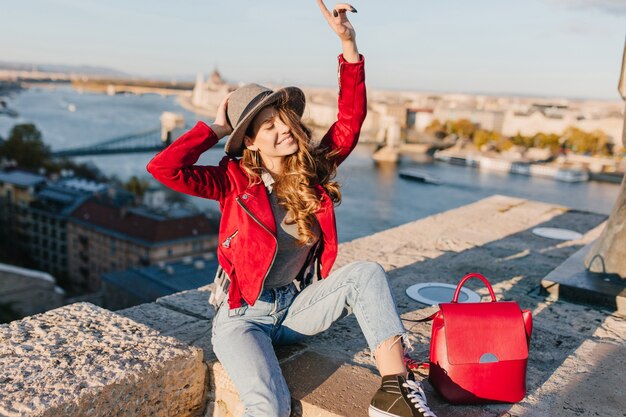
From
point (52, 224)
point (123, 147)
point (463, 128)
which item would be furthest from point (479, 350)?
point (463, 128)

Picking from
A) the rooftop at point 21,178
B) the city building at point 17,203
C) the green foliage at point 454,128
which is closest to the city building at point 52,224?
the city building at point 17,203

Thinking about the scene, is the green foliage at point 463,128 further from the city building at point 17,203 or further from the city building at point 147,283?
the city building at point 147,283

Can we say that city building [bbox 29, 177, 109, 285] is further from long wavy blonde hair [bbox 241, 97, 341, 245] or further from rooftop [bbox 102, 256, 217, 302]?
long wavy blonde hair [bbox 241, 97, 341, 245]

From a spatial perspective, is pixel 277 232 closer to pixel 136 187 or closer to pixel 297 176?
pixel 297 176

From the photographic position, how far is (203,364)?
1011 millimetres

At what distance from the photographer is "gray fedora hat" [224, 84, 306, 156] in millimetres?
955

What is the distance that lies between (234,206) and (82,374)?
33cm

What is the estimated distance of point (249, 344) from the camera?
3.12 ft

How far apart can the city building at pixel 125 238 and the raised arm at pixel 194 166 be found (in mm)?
14678

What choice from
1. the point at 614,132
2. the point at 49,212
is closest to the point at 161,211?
the point at 49,212

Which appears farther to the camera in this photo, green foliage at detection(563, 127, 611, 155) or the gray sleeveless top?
green foliage at detection(563, 127, 611, 155)

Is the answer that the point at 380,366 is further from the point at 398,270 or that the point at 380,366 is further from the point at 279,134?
the point at 398,270

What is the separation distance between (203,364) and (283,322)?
0.15 metres

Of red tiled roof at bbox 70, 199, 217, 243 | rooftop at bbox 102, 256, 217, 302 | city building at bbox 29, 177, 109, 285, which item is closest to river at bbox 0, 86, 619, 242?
red tiled roof at bbox 70, 199, 217, 243
